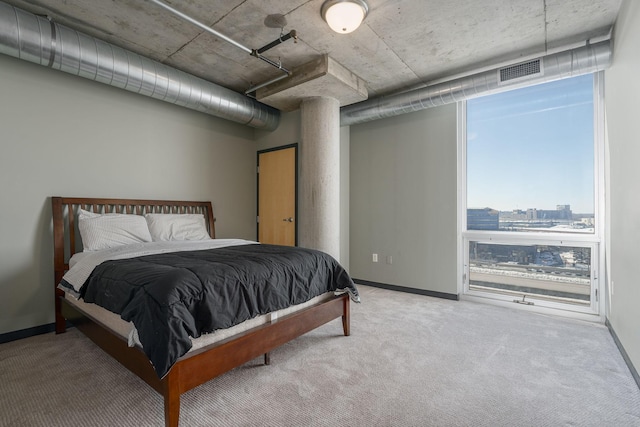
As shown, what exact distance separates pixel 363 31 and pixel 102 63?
Result: 249 cm

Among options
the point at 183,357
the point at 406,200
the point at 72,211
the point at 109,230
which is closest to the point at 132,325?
the point at 183,357

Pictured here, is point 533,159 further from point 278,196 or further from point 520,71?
point 278,196

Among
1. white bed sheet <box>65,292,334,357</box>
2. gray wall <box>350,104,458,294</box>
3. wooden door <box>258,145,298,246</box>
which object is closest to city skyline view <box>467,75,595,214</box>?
gray wall <box>350,104,458,294</box>

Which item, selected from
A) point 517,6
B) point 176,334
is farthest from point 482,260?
point 176,334

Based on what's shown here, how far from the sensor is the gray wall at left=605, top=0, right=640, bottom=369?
2111 millimetres

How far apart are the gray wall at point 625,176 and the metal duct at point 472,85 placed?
0.17 m

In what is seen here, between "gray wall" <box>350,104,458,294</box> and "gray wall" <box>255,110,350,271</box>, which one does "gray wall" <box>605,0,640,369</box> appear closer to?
"gray wall" <box>350,104,458,294</box>

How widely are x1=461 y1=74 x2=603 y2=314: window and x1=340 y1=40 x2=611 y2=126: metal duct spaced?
0.60m

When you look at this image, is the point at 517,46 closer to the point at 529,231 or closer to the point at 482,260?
Result: the point at 529,231

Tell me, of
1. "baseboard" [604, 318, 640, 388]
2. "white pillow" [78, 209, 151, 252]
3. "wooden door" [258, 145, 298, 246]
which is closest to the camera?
"baseboard" [604, 318, 640, 388]

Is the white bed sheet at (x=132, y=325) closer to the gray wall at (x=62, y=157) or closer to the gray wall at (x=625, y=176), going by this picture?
the gray wall at (x=62, y=157)

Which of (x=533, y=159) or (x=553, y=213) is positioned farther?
(x=533, y=159)

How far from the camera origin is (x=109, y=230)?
3049mm

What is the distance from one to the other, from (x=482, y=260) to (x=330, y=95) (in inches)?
116
